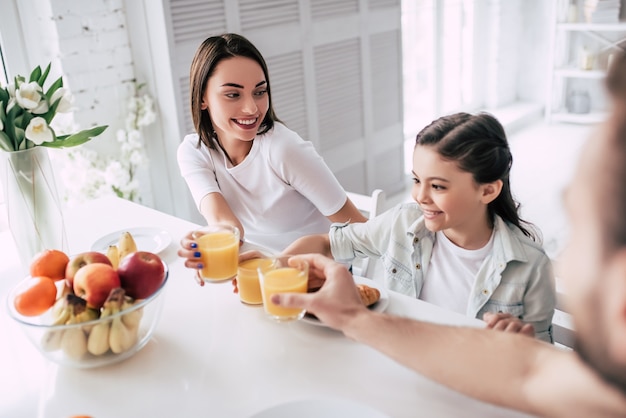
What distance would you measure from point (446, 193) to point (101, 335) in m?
0.82

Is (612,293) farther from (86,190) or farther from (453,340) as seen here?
(86,190)

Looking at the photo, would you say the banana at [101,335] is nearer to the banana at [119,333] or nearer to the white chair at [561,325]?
the banana at [119,333]

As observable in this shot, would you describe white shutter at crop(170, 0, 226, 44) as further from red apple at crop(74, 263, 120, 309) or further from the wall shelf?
the wall shelf

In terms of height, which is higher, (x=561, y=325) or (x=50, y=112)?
(x=50, y=112)

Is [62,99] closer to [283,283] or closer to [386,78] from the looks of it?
[283,283]

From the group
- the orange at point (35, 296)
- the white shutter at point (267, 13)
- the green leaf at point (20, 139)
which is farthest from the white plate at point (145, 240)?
the white shutter at point (267, 13)

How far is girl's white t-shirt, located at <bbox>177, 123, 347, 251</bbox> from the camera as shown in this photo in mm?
1953

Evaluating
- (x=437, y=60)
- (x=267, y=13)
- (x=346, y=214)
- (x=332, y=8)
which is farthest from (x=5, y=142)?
(x=437, y=60)

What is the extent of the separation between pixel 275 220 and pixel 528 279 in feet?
2.90

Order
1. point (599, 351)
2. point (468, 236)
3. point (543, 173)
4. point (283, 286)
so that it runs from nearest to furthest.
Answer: point (599, 351) < point (283, 286) < point (468, 236) < point (543, 173)

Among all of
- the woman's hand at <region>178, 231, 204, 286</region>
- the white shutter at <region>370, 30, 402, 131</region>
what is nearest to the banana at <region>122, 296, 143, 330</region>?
the woman's hand at <region>178, 231, 204, 286</region>

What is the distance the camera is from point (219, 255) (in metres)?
1.38

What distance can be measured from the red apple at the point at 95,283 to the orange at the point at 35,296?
0.25 feet

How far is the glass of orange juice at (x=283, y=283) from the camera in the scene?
48.0 inches
